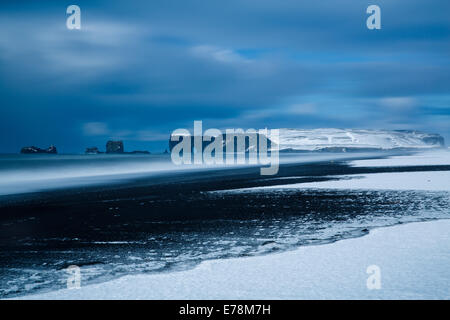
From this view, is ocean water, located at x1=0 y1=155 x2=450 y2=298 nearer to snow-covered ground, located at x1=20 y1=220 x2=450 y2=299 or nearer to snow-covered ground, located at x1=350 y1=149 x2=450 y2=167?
snow-covered ground, located at x1=20 y1=220 x2=450 y2=299

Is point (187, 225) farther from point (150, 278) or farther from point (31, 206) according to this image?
point (31, 206)

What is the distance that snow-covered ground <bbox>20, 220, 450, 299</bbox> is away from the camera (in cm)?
592

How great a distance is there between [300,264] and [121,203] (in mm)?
10435

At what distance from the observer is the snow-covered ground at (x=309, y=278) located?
19.4ft

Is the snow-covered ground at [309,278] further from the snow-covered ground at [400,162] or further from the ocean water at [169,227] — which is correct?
the snow-covered ground at [400,162]

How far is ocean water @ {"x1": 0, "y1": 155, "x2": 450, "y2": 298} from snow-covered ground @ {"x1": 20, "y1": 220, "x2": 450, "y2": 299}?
511 mm

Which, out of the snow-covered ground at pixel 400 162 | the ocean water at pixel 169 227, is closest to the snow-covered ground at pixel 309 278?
the ocean water at pixel 169 227

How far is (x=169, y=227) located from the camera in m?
11.3

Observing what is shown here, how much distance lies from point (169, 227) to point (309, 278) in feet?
18.1

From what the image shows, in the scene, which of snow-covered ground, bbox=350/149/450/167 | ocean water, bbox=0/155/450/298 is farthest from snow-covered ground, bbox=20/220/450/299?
snow-covered ground, bbox=350/149/450/167

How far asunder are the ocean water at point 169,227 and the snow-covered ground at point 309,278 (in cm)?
51

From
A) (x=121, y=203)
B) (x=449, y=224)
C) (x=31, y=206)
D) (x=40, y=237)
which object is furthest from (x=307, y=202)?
(x=31, y=206)

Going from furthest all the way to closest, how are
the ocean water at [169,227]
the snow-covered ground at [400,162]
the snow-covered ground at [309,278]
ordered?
1. the snow-covered ground at [400,162]
2. the ocean water at [169,227]
3. the snow-covered ground at [309,278]

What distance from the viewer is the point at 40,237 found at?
1027 cm
